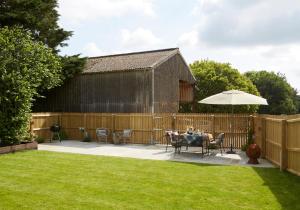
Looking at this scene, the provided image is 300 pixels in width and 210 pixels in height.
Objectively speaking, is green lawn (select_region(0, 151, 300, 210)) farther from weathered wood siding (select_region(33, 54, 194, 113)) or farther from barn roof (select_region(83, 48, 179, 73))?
barn roof (select_region(83, 48, 179, 73))

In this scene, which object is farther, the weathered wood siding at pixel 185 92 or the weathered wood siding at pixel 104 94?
the weathered wood siding at pixel 185 92

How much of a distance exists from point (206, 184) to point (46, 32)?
19.7m

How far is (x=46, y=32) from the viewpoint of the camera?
81.0ft

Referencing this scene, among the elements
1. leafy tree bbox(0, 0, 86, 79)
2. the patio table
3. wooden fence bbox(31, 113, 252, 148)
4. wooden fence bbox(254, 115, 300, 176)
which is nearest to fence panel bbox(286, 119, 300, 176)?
wooden fence bbox(254, 115, 300, 176)

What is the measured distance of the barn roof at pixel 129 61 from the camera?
76.7 ft

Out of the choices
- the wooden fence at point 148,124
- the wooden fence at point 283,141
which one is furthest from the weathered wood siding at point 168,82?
the wooden fence at point 283,141

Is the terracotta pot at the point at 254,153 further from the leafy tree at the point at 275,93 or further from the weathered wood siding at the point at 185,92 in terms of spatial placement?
the leafy tree at the point at 275,93

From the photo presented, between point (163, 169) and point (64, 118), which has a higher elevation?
point (64, 118)

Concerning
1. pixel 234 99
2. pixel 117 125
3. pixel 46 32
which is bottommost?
pixel 117 125

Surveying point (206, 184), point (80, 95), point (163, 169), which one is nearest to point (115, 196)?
point (206, 184)

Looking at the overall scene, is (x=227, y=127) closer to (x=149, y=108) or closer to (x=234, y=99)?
(x=234, y=99)

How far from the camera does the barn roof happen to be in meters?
23.4

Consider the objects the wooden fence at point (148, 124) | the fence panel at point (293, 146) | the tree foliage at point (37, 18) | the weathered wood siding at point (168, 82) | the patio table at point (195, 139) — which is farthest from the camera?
Answer: the weathered wood siding at point (168, 82)

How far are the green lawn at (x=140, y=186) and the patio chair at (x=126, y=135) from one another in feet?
21.3
